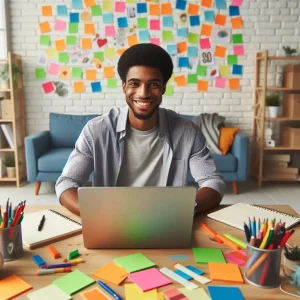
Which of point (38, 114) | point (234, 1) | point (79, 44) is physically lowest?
point (38, 114)

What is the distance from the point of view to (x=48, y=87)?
4031 millimetres

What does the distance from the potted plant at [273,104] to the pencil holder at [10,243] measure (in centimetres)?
340

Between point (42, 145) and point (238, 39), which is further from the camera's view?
point (238, 39)

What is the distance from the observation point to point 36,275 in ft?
2.72

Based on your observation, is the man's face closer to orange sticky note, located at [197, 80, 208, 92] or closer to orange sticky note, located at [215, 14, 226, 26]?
orange sticky note, located at [197, 80, 208, 92]

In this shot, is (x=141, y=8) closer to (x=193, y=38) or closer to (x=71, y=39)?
(x=193, y=38)

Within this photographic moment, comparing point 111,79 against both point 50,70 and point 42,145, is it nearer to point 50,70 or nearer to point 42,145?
point 50,70

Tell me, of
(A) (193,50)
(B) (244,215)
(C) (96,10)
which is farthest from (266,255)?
(C) (96,10)

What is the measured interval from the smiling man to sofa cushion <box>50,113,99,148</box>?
233 centimetres

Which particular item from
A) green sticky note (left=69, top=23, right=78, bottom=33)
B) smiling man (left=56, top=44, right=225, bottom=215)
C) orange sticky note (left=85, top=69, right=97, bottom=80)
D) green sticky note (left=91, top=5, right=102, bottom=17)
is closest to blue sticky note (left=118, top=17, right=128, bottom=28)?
green sticky note (left=91, top=5, right=102, bottom=17)

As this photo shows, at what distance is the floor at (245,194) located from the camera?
10.9 ft

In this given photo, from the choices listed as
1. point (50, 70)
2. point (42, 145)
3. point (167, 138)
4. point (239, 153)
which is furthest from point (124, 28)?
point (167, 138)

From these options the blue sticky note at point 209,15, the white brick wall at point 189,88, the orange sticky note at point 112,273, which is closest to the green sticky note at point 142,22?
the blue sticky note at point 209,15

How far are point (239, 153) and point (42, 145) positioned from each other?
198cm
